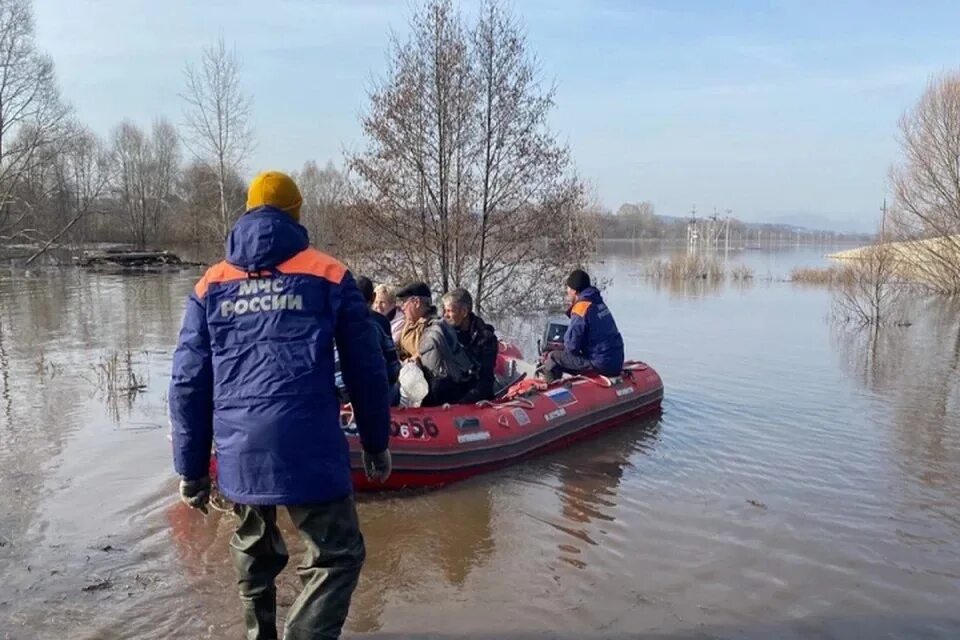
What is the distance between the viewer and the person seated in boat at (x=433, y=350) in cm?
657

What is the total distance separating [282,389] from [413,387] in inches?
150

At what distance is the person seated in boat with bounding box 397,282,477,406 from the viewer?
6570 millimetres

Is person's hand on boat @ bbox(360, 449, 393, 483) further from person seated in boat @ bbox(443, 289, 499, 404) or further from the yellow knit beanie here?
person seated in boat @ bbox(443, 289, 499, 404)

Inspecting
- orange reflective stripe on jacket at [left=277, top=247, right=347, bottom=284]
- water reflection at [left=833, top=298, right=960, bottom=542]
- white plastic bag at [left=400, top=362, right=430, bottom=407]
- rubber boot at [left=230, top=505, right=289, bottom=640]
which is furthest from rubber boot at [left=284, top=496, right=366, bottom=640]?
water reflection at [left=833, top=298, right=960, bottom=542]

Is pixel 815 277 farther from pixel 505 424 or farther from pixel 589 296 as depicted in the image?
pixel 505 424

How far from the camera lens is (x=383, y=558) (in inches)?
184

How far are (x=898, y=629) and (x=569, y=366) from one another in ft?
15.7

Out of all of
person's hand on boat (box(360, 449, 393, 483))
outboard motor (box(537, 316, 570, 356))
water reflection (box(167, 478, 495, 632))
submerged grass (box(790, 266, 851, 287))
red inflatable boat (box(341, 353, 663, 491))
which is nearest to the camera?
person's hand on boat (box(360, 449, 393, 483))

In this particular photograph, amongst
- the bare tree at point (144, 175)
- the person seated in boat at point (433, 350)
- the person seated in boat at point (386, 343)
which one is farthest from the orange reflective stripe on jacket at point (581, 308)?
the bare tree at point (144, 175)

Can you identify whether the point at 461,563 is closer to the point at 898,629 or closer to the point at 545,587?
the point at 545,587

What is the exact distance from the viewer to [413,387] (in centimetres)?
655

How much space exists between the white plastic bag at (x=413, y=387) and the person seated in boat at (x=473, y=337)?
1.62ft

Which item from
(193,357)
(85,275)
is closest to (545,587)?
(193,357)

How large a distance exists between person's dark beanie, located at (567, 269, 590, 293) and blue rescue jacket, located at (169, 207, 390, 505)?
5.16 metres
